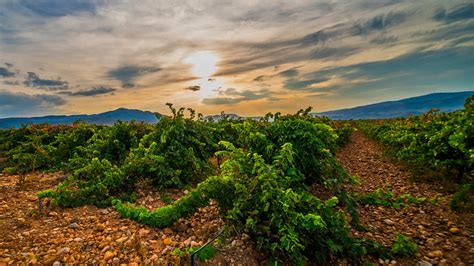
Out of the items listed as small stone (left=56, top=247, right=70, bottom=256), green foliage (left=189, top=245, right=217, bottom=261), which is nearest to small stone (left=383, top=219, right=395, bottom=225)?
green foliage (left=189, top=245, right=217, bottom=261)

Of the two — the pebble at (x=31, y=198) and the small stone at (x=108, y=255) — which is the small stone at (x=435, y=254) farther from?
the pebble at (x=31, y=198)

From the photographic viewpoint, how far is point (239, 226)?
3.82 metres

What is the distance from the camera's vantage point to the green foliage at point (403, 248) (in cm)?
386

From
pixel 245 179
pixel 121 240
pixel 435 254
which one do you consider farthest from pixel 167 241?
pixel 435 254

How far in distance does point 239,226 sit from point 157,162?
157 inches

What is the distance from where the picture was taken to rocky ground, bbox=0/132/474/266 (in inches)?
146

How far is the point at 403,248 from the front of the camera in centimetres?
387

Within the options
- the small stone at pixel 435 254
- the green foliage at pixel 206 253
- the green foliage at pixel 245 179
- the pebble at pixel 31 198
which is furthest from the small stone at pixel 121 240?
the small stone at pixel 435 254

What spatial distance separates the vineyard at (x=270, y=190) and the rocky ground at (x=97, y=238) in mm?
58

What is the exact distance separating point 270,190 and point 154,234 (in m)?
2.47

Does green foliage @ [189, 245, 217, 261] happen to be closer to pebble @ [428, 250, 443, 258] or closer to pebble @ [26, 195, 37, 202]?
pebble @ [428, 250, 443, 258]

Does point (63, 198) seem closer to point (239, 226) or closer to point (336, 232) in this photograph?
point (239, 226)

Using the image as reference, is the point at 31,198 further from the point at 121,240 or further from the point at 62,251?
the point at 121,240

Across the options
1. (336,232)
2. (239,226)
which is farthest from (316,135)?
(239,226)
